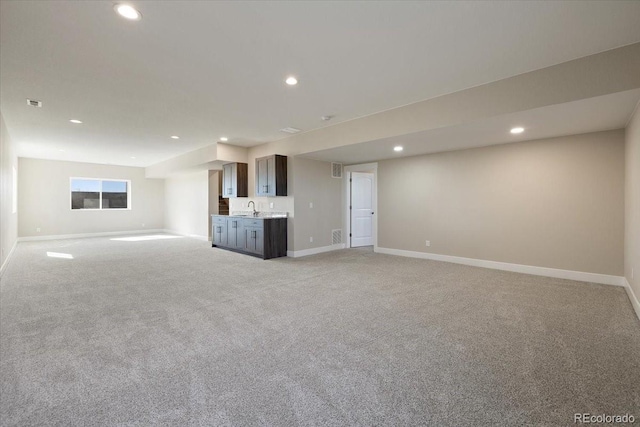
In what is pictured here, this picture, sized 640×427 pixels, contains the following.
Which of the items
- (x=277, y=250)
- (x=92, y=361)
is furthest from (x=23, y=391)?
(x=277, y=250)

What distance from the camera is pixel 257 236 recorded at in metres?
6.36

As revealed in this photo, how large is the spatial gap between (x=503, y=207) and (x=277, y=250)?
4.53 metres

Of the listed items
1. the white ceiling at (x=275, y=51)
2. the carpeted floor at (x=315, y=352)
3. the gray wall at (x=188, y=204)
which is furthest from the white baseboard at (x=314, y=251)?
the gray wall at (x=188, y=204)

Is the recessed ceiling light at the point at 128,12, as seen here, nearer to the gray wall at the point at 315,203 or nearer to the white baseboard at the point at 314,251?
the gray wall at the point at 315,203

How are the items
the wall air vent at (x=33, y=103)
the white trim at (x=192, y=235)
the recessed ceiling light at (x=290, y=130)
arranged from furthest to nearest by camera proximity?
the white trim at (x=192, y=235)
the recessed ceiling light at (x=290, y=130)
the wall air vent at (x=33, y=103)

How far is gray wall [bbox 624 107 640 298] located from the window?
13375mm

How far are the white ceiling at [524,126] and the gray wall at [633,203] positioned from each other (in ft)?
0.80

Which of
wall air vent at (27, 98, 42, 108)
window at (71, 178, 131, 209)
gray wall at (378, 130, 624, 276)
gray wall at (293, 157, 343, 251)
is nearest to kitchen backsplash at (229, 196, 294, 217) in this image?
gray wall at (293, 157, 343, 251)

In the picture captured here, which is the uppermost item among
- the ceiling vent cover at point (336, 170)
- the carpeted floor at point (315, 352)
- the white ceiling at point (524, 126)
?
the white ceiling at point (524, 126)

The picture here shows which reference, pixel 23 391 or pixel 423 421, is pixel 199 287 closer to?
pixel 23 391

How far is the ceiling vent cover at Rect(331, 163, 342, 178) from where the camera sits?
7367 millimetres

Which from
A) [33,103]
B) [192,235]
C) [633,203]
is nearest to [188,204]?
[192,235]

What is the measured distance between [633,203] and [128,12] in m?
5.49

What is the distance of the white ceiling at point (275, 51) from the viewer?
2.21 m
